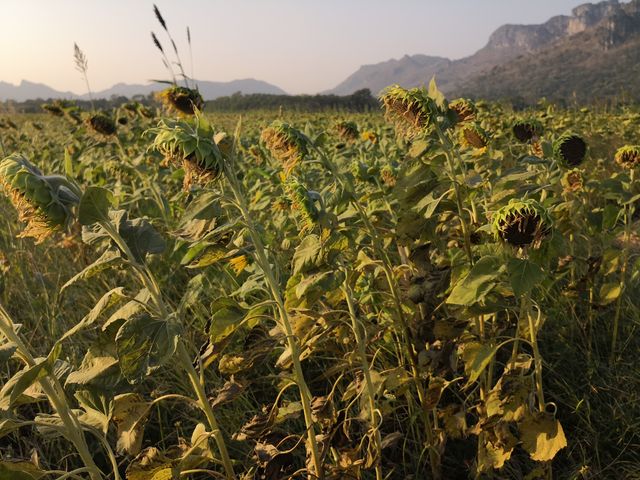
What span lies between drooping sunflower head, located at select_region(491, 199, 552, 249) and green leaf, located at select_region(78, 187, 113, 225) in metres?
0.90

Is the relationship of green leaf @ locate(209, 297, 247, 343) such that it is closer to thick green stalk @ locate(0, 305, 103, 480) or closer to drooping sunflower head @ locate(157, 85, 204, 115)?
thick green stalk @ locate(0, 305, 103, 480)

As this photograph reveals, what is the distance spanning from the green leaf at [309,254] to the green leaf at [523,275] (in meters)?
0.49

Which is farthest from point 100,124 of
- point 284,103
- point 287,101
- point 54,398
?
point 287,101

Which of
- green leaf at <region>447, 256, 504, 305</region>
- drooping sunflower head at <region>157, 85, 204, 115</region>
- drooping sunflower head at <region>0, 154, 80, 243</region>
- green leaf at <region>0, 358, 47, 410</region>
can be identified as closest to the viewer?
green leaf at <region>0, 358, 47, 410</region>

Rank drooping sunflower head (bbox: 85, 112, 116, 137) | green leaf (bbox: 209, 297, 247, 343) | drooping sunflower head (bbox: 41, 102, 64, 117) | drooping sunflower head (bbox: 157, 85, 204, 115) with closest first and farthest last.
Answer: green leaf (bbox: 209, 297, 247, 343) → drooping sunflower head (bbox: 157, 85, 204, 115) → drooping sunflower head (bbox: 85, 112, 116, 137) → drooping sunflower head (bbox: 41, 102, 64, 117)

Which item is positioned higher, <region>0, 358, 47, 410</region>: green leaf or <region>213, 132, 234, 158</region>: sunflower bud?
<region>213, 132, 234, 158</region>: sunflower bud

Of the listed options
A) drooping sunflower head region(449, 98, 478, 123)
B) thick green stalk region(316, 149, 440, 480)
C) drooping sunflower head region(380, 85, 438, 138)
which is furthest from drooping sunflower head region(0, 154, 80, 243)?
drooping sunflower head region(449, 98, 478, 123)

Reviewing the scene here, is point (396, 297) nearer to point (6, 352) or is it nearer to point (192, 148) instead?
point (192, 148)

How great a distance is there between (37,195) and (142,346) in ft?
1.31

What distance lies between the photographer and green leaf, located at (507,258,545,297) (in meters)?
1.12

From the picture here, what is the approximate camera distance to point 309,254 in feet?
4.48

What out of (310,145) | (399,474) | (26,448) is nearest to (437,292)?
(310,145)

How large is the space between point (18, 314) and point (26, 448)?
3.96 ft

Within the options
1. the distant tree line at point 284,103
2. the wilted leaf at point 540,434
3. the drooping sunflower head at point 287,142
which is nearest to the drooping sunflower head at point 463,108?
the drooping sunflower head at point 287,142
